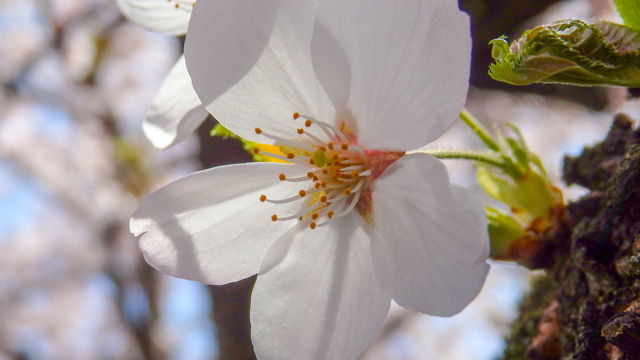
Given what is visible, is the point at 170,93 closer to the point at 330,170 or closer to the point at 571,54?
the point at 330,170

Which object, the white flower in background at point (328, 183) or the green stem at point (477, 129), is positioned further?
the green stem at point (477, 129)

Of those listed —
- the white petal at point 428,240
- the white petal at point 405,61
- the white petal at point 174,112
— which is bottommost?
the white petal at point 428,240

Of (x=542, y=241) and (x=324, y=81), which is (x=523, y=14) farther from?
(x=324, y=81)

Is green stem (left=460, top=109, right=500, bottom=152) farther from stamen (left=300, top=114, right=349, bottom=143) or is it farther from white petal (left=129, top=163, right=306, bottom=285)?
white petal (left=129, top=163, right=306, bottom=285)

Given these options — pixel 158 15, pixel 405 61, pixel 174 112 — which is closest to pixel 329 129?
pixel 405 61

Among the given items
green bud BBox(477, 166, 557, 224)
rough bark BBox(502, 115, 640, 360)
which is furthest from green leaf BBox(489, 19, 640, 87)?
green bud BBox(477, 166, 557, 224)

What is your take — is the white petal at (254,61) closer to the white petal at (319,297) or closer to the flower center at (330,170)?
the flower center at (330,170)

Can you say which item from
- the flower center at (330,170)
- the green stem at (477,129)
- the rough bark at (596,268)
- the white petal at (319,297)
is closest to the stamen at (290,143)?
the flower center at (330,170)
